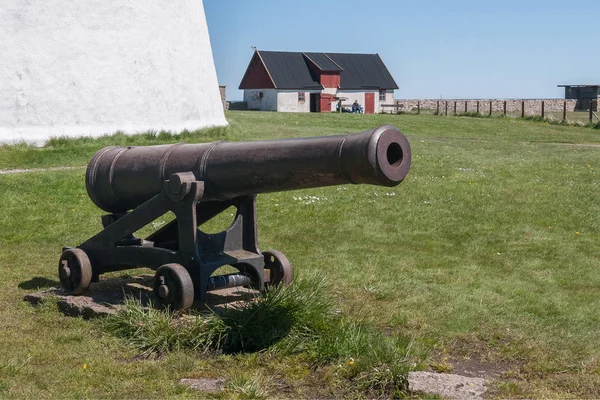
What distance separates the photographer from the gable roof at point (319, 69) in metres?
55.5

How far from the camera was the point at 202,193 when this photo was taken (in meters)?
6.19

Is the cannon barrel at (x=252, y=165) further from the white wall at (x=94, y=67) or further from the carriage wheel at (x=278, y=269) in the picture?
the white wall at (x=94, y=67)

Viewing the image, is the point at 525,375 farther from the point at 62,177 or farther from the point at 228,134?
the point at 228,134

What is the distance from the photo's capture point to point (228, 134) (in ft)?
65.8

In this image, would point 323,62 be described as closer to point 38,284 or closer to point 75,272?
point 38,284

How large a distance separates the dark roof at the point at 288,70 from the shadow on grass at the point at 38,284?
46.9 m

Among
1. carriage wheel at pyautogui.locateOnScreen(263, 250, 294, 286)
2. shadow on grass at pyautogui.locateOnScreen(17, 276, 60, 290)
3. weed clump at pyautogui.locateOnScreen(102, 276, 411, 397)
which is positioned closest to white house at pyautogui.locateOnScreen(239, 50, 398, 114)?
shadow on grass at pyautogui.locateOnScreen(17, 276, 60, 290)

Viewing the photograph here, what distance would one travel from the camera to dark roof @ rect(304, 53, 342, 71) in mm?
57438

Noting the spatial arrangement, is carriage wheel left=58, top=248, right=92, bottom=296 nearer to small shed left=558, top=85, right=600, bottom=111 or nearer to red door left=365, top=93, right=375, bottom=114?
red door left=365, top=93, right=375, bottom=114

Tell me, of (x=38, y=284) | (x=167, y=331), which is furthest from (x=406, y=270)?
(x=38, y=284)

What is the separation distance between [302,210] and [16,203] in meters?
3.89

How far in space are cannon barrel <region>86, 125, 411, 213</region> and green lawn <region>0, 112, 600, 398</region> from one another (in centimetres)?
114

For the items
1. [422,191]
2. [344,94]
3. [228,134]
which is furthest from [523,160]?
[344,94]

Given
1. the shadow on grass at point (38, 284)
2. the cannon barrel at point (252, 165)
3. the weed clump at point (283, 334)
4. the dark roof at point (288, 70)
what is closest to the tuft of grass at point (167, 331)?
the weed clump at point (283, 334)
